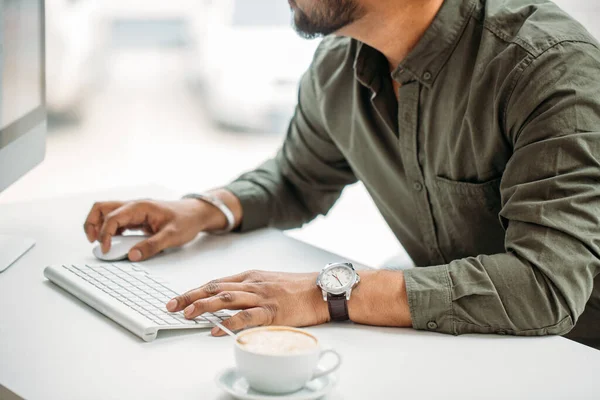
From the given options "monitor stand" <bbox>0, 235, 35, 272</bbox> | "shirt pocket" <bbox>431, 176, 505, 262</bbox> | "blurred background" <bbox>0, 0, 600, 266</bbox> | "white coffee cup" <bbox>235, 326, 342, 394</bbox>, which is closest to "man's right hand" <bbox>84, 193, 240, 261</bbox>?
"monitor stand" <bbox>0, 235, 35, 272</bbox>

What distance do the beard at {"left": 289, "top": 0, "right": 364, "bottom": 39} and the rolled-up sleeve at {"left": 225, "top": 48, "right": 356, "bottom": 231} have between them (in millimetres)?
183

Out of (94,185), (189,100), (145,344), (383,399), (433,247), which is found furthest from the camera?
(189,100)

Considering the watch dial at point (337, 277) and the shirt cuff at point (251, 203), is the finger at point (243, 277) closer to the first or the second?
the watch dial at point (337, 277)

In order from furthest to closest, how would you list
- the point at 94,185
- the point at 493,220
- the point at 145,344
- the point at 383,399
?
the point at 94,185 < the point at 493,220 < the point at 145,344 < the point at 383,399

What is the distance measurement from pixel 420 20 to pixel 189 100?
13.2 ft

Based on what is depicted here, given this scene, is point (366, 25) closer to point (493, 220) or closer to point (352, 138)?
point (352, 138)

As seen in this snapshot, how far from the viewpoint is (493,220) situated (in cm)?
137

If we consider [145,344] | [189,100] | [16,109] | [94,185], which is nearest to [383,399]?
[145,344]

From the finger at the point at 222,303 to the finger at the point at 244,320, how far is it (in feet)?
0.06

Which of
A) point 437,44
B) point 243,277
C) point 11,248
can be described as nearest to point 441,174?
point 437,44

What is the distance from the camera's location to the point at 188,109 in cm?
513

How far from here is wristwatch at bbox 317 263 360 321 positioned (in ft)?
3.66

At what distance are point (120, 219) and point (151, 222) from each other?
0.06 metres

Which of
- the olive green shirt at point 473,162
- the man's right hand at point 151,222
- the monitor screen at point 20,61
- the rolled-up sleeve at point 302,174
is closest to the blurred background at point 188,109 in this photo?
the rolled-up sleeve at point 302,174
